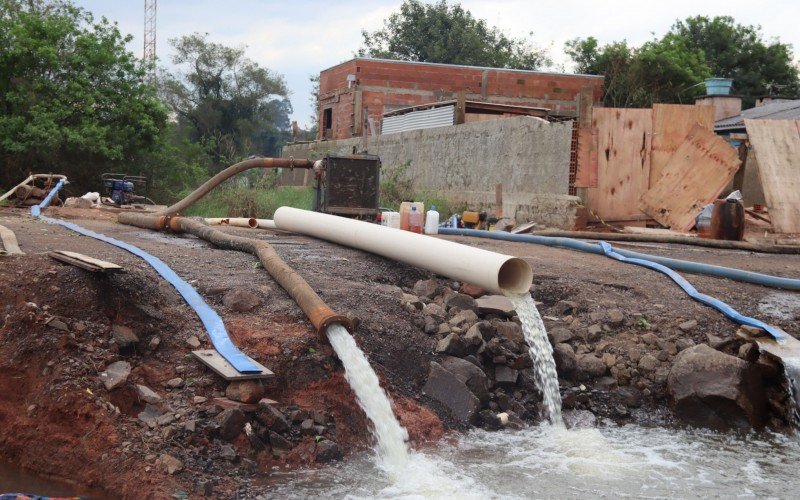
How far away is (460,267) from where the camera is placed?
5.95m

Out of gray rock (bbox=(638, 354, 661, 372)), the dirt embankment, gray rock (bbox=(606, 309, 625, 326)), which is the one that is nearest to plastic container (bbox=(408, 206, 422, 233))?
the dirt embankment

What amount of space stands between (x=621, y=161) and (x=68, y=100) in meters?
11.9

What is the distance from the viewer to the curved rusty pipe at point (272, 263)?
4.86 meters

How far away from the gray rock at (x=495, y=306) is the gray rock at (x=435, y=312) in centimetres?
32

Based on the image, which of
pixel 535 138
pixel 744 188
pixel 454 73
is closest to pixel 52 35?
pixel 535 138

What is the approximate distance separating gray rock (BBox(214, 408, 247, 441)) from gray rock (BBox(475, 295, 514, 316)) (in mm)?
2520

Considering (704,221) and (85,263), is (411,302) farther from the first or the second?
(704,221)

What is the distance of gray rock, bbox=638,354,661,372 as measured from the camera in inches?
223

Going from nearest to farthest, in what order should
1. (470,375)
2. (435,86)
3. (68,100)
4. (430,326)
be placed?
(470,375) → (430,326) → (68,100) → (435,86)

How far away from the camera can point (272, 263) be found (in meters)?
6.03

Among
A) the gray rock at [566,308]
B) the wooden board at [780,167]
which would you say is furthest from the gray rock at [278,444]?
the wooden board at [780,167]

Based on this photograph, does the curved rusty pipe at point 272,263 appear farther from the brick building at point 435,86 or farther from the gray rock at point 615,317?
the brick building at point 435,86

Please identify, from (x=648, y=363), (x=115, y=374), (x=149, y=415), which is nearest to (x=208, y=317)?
(x=115, y=374)

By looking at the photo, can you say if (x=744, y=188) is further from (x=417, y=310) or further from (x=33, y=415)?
(x=33, y=415)
